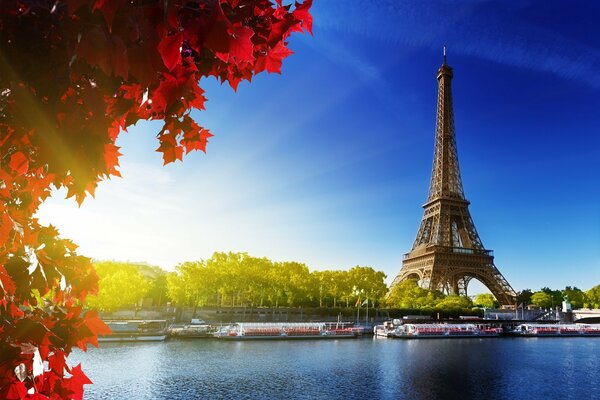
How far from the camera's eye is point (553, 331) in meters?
76.1

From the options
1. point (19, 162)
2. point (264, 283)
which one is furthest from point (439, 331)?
point (19, 162)

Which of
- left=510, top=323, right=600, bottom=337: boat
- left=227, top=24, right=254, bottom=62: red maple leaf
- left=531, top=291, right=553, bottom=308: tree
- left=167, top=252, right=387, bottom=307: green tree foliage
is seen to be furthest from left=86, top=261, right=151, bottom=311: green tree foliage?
left=531, top=291, right=553, bottom=308: tree

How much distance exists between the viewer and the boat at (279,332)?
54.0 m

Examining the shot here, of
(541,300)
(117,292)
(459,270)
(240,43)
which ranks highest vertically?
(459,270)

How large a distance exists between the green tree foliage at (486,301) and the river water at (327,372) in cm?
6491

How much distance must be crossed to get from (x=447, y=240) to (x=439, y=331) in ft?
130

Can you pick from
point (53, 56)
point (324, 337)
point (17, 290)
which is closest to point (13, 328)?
point (17, 290)

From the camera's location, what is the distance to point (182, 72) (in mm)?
2402

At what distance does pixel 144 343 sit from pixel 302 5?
50.5 meters

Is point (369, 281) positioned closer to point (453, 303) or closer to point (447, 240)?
point (453, 303)

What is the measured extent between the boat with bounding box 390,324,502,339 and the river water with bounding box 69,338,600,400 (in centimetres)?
1432

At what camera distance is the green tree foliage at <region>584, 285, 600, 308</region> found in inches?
4780

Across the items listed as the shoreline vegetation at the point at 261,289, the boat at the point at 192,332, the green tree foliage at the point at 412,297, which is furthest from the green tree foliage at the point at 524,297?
the boat at the point at 192,332

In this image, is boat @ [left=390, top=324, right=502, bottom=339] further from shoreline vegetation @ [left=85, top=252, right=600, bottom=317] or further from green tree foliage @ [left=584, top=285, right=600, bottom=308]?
green tree foliage @ [left=584, top=285, right=600, bottom=308]
